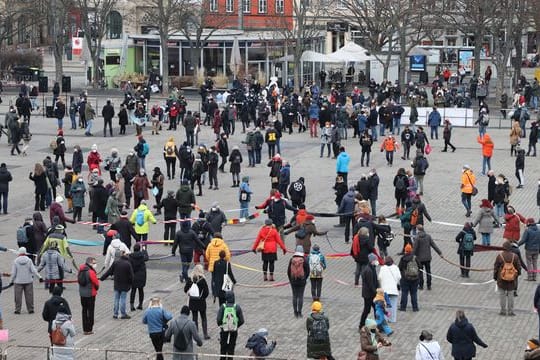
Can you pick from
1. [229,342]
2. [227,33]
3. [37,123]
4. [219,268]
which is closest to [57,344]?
[229,342]

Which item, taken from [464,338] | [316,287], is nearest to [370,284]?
[316,287]

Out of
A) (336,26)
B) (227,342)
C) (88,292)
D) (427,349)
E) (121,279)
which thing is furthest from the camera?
(336,26)

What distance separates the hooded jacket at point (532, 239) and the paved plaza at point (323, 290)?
706 millimetres

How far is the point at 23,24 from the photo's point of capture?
229 ft

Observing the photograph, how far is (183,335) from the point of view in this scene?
58.3 ft

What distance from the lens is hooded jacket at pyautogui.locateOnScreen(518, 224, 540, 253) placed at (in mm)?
23641

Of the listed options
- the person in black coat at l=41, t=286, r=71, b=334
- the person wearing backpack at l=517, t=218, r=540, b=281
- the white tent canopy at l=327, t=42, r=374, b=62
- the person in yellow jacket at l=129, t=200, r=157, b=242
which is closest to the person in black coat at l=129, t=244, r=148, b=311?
the person in black coat at l=41, t=286, r=71, b=334

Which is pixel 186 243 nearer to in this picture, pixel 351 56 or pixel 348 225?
pixel 348 225

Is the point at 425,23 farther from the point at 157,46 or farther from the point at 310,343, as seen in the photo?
the point at 310,343

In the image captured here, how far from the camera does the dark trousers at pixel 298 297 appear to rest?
21.2 m

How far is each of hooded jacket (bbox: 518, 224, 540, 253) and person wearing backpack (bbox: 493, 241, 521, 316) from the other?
225 centimetres

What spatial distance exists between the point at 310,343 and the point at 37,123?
33773 millimetres

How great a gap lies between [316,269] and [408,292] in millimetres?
1611

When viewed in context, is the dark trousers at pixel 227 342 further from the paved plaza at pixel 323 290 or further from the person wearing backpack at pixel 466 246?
the person wearing backpack at pixel 466 246
